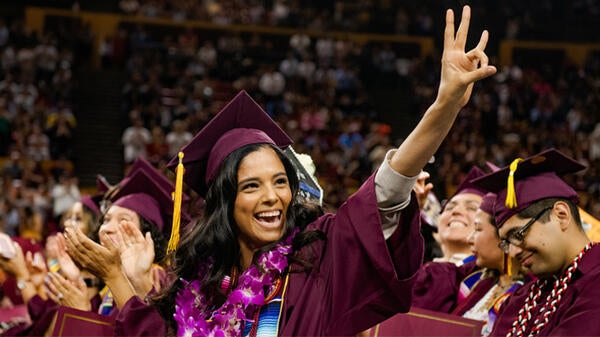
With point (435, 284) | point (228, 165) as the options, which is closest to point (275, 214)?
point (228, 165)

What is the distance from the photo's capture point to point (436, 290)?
14.0 feet

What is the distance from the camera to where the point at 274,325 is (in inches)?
103

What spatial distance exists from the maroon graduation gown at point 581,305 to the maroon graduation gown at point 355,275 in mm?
752

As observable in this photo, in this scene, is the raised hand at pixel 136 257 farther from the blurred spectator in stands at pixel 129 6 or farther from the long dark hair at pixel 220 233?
the blurred spectator in stands at pixel 129 6

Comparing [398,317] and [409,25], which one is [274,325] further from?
[409,25]

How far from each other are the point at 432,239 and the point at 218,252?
263cm

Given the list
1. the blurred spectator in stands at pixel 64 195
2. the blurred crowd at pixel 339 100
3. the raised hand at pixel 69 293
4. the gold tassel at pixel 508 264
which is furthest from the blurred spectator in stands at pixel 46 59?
the gold tassel at pixel 508 264

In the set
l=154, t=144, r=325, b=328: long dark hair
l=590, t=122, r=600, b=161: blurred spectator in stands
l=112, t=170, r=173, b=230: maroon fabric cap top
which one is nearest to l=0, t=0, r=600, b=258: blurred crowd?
l=590, t=122, r=600, b=161: blurred spectator in stands

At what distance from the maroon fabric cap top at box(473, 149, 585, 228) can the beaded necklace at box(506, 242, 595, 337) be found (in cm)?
26

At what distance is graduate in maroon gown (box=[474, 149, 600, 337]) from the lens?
3.00m

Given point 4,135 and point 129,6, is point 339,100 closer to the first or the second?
point 129,6

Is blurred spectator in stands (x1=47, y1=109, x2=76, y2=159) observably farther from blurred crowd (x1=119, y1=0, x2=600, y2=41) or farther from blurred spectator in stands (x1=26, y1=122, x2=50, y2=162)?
blurred crowd (x1=119, y1=0, x2=600, y2=41)

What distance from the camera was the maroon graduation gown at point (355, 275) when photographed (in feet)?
7.93

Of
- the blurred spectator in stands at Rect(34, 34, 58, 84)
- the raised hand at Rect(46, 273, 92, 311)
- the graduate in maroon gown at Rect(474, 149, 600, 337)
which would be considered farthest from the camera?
the blurred spectator in stands at Rect(34, 34, 58, 84)
